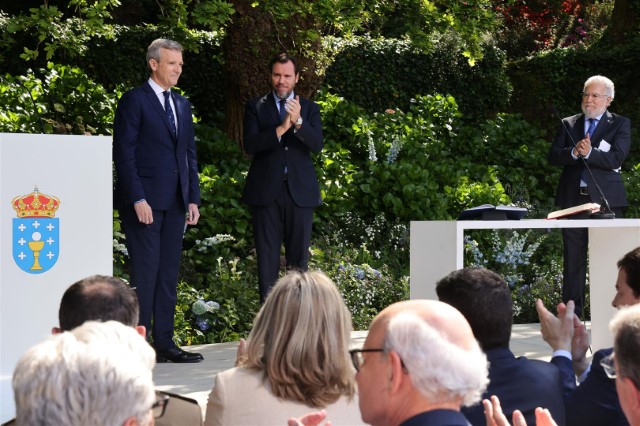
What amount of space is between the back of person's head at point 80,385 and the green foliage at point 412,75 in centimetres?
1098

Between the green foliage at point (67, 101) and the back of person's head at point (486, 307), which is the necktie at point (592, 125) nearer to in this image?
the back of person's head at point (486, 307)

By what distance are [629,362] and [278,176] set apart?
4654mm

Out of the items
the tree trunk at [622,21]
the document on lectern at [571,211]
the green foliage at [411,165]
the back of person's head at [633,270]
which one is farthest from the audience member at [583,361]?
the tree trunk at [622,21]

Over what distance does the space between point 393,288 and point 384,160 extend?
2.81m

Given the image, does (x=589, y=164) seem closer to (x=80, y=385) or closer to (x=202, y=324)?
(x=202, y=324)

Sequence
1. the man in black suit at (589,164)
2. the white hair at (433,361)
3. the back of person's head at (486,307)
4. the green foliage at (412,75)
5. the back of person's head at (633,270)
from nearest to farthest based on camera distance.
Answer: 1. the white hair at (433,361)
2. the back of person's head at (486,307)
3. the back of person's head at (633,270)
4. the man in black suit at (589,164)
5. the green foliage at (412,75)

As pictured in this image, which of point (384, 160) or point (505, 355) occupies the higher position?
point (384, 160)

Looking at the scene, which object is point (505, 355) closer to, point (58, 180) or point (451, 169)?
point (58, 180)

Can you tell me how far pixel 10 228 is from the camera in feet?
15.0

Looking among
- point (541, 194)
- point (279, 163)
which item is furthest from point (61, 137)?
A: point (541, 194)

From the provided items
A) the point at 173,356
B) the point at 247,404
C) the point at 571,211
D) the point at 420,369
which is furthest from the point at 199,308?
the point at 420,369

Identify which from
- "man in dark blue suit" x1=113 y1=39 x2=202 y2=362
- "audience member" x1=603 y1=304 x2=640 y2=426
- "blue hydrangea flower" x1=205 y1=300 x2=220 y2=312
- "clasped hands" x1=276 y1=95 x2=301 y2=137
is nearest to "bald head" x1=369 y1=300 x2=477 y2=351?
"audience member" x1=603 y1=304 x2=640 y2=426

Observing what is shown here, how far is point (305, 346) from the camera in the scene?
9.03ft

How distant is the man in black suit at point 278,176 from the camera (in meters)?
6.48
